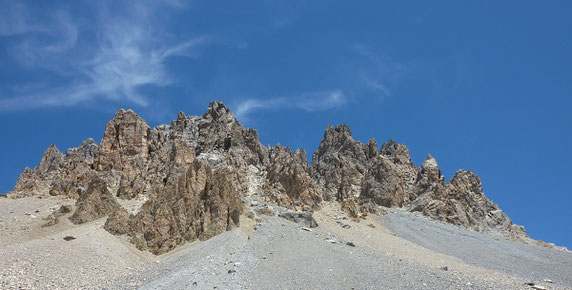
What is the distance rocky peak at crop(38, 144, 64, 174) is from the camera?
8088 cm

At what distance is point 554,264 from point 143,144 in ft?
188

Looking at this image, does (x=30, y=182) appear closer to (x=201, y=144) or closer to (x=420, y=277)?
(x=201, y=144)

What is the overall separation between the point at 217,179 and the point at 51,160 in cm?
5885

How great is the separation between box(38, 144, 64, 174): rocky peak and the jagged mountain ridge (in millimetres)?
214

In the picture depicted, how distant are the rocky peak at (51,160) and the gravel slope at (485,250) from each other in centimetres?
6606

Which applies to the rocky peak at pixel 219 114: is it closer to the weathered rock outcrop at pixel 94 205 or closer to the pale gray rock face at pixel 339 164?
the pale gray rock face at pixel 339 164

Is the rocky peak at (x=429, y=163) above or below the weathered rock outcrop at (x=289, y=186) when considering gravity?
above

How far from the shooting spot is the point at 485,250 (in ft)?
168

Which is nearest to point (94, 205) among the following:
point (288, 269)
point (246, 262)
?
point (246, 262)

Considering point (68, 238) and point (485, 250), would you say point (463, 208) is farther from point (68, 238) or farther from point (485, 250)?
point (68, 238)

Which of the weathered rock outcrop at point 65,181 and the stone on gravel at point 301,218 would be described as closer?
→ the stone on gravel at point 301,218

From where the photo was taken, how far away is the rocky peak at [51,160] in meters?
80.9

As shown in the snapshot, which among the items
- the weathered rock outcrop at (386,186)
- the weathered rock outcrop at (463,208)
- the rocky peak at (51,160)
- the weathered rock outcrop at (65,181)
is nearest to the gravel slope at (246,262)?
the weathered rock outcrop at (65,181)

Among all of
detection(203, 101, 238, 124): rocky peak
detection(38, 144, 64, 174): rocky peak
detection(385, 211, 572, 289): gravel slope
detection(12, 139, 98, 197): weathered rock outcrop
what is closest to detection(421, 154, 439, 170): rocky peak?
detection(385, 211, 572, 289): gravel slope
